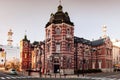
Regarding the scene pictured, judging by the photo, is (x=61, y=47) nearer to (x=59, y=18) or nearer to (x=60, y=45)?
(x=60, y=45)

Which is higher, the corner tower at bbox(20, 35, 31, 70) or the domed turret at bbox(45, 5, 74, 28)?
the domed turret at bbox(45, 5, 74, 28)

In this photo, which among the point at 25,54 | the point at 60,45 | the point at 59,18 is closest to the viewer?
the point at 60,45

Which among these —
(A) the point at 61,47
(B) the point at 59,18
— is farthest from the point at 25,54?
(B) the point at 59,18

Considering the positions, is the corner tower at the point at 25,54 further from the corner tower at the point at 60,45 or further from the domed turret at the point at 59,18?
the domed turret at the point at 59,18

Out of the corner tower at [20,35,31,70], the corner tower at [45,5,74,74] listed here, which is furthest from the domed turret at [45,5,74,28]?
the corner tower at [20,35,31,70]

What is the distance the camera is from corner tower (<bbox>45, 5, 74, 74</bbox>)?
60.5 m

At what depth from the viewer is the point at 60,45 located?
6097 cm

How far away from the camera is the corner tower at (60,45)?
198ft

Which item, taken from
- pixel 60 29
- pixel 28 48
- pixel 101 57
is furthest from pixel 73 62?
pixel 28 48

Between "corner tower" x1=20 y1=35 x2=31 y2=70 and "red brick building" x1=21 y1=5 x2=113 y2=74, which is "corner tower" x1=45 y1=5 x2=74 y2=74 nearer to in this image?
"red brick building" x1=21 y1=5 x2=113 y2=74

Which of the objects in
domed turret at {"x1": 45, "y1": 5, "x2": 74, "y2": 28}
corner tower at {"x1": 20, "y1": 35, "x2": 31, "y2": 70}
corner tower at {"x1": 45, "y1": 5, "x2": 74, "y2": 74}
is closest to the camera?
corner tower at {"x1": 45, "y1": 5, "x2": 74, "y2": 74}

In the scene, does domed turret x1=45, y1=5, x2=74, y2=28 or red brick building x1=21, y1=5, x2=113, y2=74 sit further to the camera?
domed turret x1=45, y1=5, x2=74, y2=28

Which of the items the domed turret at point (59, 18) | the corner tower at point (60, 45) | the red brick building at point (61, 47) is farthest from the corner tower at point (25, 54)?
the domed turret at point (59, 18)

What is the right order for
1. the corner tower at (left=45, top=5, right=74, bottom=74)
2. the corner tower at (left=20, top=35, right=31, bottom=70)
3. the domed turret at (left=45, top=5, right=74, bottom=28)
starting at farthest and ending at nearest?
1. the corner tower at (left=20, top=35, right=31, bottom=70)
2. the domed turret at (left=45, top=5, right=74, bottom=28)
3. the corner tower at (left=45, top=5, right=74, bottom=74)
